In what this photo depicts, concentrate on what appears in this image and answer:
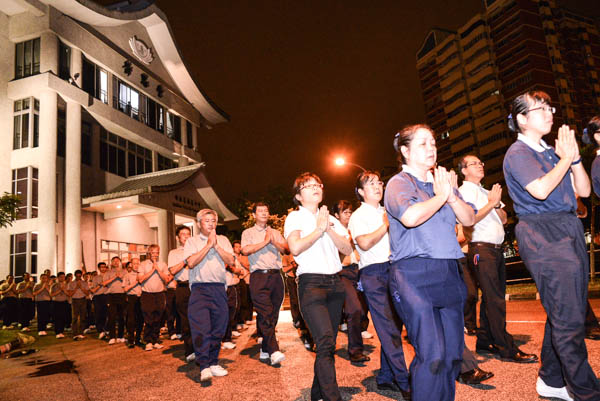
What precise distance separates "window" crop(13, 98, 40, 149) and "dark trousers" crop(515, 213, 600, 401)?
2435 cm

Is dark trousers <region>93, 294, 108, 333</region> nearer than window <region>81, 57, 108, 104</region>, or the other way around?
dark trousers <region>93, 294, 108, 333</region>

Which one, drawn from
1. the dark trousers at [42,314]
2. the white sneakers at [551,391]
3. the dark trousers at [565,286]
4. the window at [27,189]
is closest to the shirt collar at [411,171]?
the dark trousers at [565,286]

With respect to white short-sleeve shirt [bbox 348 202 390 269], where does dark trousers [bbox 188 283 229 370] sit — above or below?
below

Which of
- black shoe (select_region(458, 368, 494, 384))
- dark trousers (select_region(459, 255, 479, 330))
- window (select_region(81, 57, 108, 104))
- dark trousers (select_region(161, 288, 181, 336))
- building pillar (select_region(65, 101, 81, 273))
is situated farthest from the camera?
window (select_region(81, 57, 108, 104))

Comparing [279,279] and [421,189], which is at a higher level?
[421,189]

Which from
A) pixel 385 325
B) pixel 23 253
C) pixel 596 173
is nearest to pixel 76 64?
pixel 23 253

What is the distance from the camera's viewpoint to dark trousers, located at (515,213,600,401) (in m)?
3.13

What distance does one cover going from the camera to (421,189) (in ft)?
9.74

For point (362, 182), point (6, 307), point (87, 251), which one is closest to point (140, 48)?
point (87, 251)

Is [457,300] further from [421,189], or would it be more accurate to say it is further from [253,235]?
[253,235]

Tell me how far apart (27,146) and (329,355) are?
23536 millimetres

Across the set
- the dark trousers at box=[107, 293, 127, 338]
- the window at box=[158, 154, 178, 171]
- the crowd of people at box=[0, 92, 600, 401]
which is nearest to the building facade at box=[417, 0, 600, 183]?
the window at box=[158, 154, 178, 171]

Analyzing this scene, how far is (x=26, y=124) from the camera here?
23.1 m

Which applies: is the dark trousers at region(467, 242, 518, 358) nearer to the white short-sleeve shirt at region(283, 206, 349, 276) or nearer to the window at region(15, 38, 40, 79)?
the white short-sleeve shirt at region(283, 206, 349, 276)
